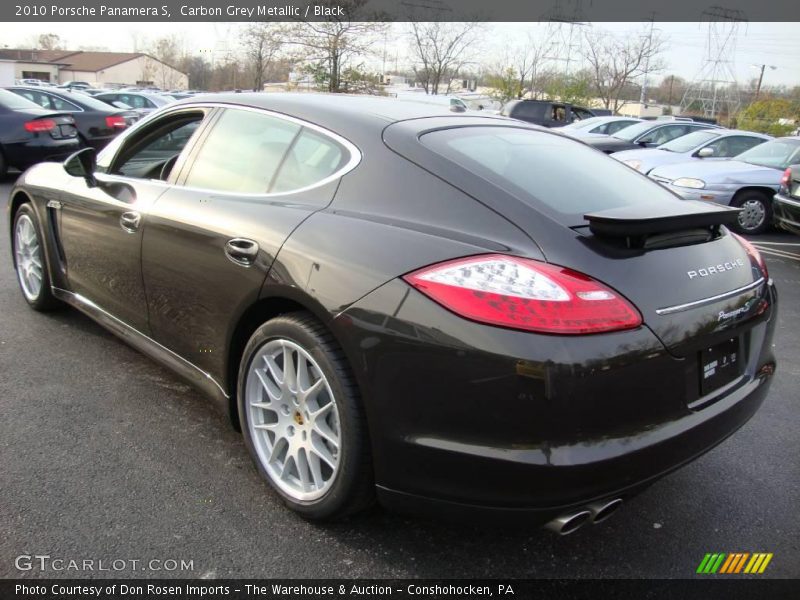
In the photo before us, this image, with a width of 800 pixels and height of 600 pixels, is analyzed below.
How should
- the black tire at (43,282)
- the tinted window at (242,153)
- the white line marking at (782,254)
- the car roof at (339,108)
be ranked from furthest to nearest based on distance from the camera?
1. the white line marking at (782,254)
2. the black tire at (43,282)
3. the tinted window at (242,153)
4. the car roof at (339,108)

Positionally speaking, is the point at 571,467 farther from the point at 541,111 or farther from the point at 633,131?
the point at 541,111

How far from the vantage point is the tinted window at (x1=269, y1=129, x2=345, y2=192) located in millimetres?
2555

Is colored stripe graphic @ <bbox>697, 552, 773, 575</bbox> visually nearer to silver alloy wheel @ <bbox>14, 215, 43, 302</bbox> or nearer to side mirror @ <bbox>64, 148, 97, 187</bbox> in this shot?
side mirror @ <bbox>64, 148, 97, 187</bbox>

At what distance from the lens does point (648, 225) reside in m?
2.06

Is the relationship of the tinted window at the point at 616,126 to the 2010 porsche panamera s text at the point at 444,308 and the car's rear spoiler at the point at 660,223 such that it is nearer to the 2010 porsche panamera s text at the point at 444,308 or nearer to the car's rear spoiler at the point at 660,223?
the 2010 porsche panamera s text at the point at 444,308

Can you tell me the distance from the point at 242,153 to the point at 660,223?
1800 mm

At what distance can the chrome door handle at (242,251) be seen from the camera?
98.0 inches

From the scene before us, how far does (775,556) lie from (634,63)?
45874 mm

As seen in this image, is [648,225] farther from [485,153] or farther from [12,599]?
[12,599]

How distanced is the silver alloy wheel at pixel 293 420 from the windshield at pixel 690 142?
1062cm

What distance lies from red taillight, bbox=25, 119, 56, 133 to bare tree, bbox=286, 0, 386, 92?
464 inches

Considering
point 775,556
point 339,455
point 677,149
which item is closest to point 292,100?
point 339,455

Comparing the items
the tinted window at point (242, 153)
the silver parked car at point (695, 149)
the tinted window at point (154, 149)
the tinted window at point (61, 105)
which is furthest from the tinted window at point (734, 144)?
the tinted window at point (61, 105)

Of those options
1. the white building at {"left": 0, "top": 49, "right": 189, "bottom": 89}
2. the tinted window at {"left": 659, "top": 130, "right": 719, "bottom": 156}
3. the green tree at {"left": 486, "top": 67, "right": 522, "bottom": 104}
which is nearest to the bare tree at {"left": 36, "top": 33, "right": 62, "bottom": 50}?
the white building at {"left": 0, "top": 49, "right": 189, "bottom": 89}
